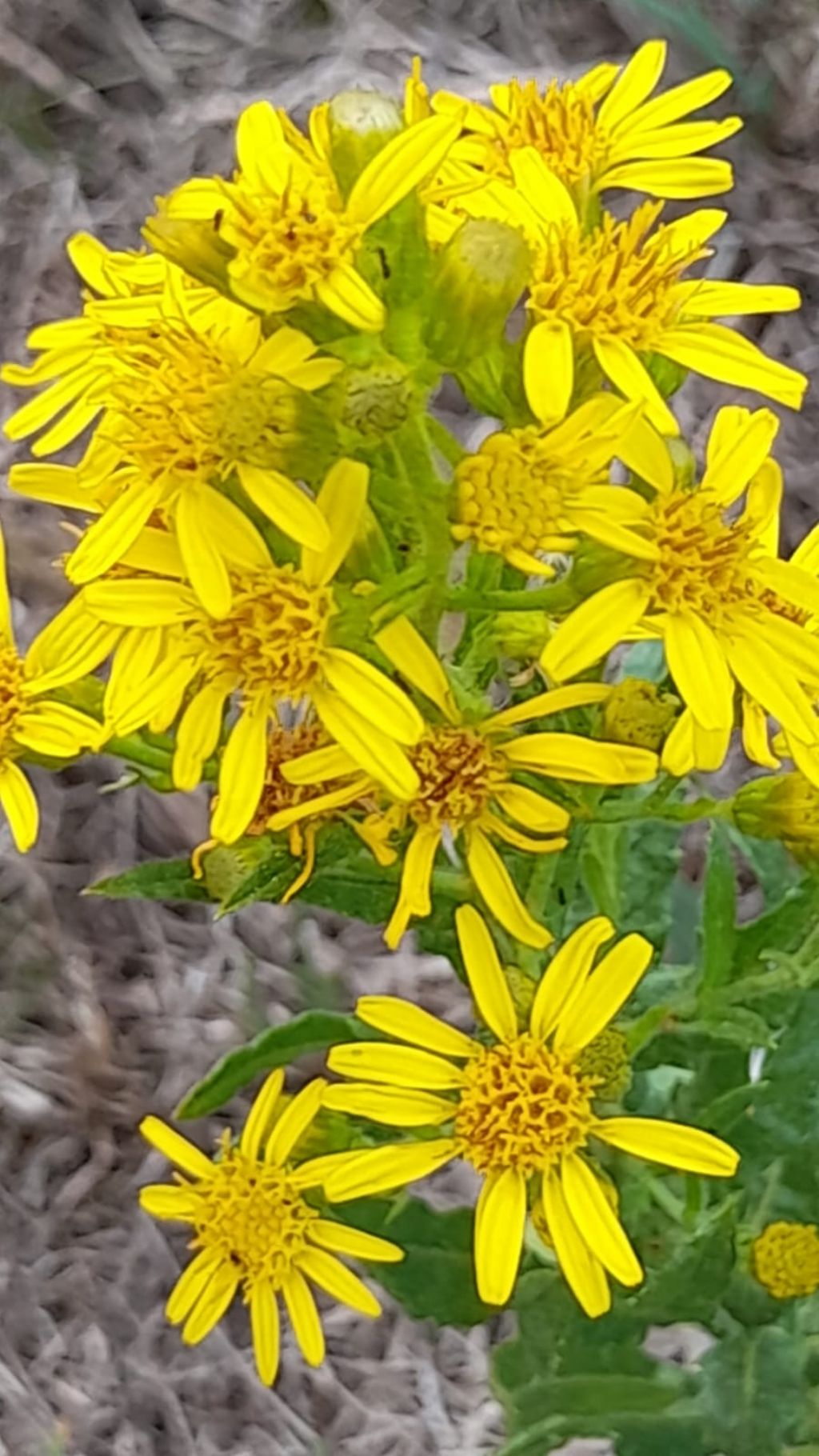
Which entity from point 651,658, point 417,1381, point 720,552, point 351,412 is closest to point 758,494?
point 720,552

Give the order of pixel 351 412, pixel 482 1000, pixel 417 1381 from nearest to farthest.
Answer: pixel 351 412, pixel 482 1000, pixel 417 1381

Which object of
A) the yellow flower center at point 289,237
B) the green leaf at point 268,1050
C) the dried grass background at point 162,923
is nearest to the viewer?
the yellow flower center at point 289,237

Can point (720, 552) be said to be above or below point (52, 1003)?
above

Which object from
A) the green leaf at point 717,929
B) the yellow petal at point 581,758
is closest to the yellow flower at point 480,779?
the yellow petal at point 581,758

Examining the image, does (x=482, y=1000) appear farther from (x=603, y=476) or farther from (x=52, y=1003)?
(x=52, y=1003)

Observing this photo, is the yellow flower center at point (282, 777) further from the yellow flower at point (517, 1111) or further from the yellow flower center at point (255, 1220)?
the yellow flower center at point (255, 1220)
